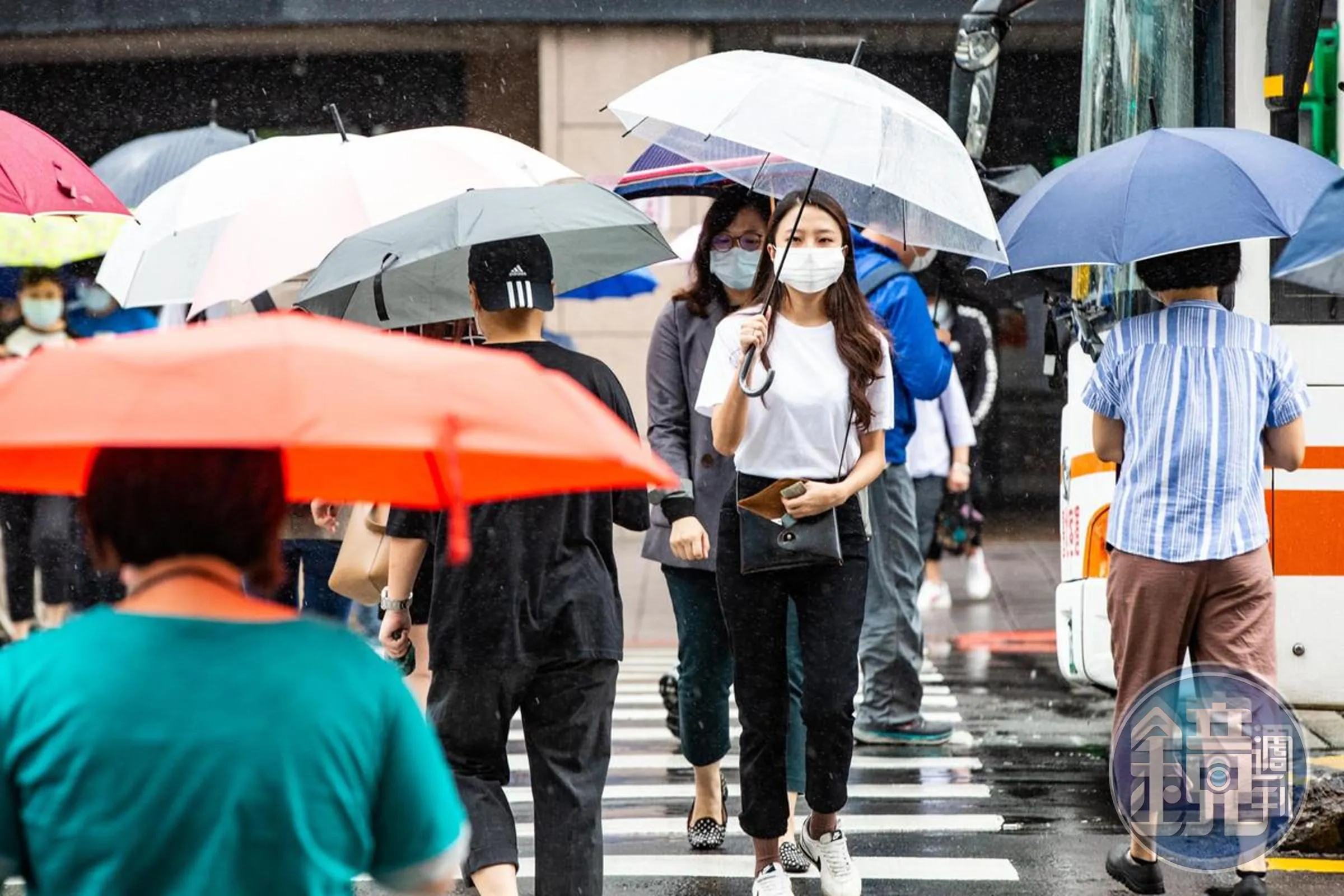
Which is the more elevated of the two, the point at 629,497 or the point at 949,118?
the point at 949,118

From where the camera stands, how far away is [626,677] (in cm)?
1048

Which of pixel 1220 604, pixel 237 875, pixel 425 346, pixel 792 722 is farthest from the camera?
pixel 792 722

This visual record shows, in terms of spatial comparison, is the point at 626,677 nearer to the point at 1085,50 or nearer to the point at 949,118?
the point at 949,118

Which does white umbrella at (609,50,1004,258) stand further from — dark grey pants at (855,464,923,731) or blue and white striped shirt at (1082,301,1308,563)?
dark grey pants at (855,464,923,731)

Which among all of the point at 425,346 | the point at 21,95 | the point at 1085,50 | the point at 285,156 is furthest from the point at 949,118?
the point at 21,95

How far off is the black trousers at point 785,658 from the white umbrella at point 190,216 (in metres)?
1.93

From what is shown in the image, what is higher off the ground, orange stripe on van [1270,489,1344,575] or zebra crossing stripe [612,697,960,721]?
orange stripe on van [1270,489,1344,575]

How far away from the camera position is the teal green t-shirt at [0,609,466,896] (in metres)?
2.13

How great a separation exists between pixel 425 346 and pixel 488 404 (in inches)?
6.9

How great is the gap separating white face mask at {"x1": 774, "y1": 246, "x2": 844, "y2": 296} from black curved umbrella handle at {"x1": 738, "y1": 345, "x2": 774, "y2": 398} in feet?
0.85

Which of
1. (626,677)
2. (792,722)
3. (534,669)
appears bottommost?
(626,677)

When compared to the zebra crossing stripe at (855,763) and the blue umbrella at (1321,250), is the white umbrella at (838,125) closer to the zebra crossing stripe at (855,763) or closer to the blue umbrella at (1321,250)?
the blue umbrella at (1321,250)

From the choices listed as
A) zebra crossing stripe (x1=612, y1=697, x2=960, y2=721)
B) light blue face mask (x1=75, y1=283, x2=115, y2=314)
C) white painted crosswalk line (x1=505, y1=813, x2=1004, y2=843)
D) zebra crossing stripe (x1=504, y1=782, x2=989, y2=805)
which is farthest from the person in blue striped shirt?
light blue face mask (x1=75, y1=283, x2=115, y2=314)

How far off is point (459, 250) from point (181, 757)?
3.65 m
